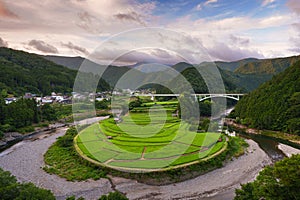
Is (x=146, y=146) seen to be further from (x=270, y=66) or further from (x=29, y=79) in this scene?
(x=270, y=66)

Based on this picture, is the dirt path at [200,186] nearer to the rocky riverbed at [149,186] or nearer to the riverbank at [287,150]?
the rocky riverbed at [149,186]

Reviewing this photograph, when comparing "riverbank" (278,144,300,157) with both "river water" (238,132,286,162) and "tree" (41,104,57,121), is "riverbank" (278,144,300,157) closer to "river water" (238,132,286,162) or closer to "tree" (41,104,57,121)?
"river water" (238,132,286,162)

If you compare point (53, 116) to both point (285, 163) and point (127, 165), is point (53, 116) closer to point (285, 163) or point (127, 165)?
point (127, 165)

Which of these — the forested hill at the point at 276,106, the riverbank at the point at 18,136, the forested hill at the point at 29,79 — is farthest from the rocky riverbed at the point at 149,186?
the forested hill at the point at 29,79

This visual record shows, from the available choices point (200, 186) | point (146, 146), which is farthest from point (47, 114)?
point (200, 186)

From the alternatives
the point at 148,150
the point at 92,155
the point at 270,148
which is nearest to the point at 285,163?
the point at 148,150

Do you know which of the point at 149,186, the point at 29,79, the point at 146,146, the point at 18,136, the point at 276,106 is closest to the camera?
the point at 149,186

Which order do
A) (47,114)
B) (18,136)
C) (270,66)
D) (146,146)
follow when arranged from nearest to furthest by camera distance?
(146,146) → (18,136) → (47,114) → (270,66)
